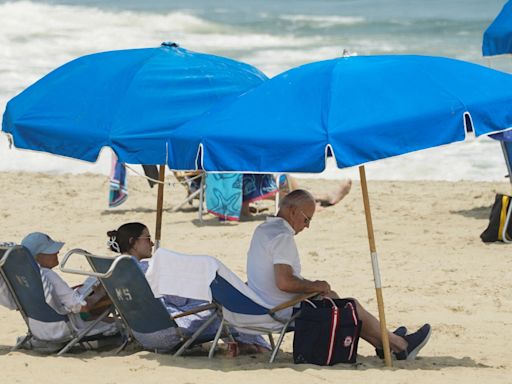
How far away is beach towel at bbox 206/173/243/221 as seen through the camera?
410 inches

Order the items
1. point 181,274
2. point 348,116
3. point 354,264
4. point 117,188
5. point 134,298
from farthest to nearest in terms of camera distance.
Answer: point 117,188, point 354,264, point 134,298, point 181,274, point 348,116

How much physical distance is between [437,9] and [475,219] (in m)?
23.9

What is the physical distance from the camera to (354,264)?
857 centimetres

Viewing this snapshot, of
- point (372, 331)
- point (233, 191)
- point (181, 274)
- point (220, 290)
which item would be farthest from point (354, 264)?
point (181, 274)

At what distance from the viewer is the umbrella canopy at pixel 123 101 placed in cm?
538

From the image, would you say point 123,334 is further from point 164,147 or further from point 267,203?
point 267,203

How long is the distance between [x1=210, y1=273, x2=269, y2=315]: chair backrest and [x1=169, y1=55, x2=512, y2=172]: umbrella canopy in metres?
0.61

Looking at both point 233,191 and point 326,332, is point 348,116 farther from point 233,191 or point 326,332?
point 233,191

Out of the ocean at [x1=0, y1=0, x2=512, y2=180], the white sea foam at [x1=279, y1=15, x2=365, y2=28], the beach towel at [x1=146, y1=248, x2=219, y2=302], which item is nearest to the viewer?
the beach towel at [x1=146, y1=248, x2=219, y2=302]

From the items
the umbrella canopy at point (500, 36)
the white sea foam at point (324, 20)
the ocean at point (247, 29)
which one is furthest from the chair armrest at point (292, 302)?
the white sea foam at point (324, 20)

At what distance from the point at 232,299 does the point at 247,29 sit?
1073 inches

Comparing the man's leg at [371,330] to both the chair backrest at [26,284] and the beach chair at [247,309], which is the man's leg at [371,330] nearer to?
the beach chair at [247,309]

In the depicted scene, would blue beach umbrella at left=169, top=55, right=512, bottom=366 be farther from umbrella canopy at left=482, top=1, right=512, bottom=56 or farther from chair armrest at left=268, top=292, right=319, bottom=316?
umbrella canopy at left=482, top=1, right=512, bottom=56

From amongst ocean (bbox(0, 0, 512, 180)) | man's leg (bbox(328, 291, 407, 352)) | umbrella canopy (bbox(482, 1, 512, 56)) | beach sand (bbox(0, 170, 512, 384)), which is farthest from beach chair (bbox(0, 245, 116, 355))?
ocean (bbox(0, 0, 512, 180))
